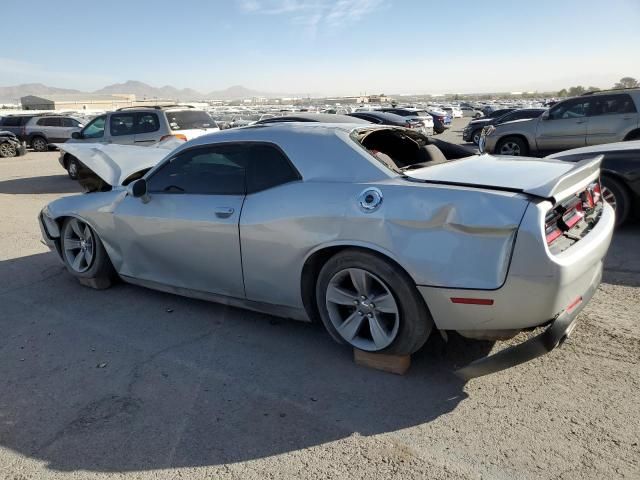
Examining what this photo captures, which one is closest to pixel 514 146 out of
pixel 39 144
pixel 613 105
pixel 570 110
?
pixel 570 110

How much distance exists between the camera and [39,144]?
79.9 ft

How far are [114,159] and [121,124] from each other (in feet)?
25.8

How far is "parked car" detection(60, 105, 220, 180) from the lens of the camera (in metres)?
12.2

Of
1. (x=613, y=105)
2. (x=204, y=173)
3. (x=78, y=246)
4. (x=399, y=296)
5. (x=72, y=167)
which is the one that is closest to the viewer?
(x=399, y=296)

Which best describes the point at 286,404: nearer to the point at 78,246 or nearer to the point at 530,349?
the point at 530,349

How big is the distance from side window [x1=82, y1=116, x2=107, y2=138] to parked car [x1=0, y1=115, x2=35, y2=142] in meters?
13.3

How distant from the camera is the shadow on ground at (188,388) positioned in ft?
9.20

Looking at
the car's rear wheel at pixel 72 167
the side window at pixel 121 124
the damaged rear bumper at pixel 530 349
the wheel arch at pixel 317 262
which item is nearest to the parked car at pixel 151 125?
the side window at pixel 121 124

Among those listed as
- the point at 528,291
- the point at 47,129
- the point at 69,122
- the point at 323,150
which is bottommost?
the point at 47,129

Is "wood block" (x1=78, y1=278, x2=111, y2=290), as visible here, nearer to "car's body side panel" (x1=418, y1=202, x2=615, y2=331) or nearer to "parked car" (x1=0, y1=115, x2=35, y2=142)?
"car's body side panel" (x1=418, y1=202, x2=615, y2=331)

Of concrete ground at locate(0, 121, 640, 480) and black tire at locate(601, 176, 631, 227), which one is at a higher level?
black tire at locate(601, 176, 631, 227)

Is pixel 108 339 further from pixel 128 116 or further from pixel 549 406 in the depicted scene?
pixel 128 116

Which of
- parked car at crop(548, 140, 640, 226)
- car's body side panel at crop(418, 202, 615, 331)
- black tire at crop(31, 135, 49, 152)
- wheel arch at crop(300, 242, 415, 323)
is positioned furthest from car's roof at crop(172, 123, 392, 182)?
black tire at crop(31, 135, 49, 152)

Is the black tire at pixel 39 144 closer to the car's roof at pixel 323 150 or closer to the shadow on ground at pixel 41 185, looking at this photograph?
the shadow on ground at pixel 41 185
